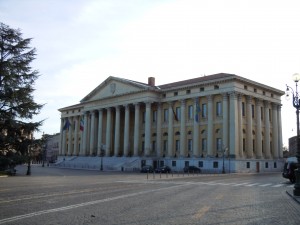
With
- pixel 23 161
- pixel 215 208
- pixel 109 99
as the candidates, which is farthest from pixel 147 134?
pixel 215 208

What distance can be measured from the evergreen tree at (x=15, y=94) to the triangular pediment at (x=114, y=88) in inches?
1371

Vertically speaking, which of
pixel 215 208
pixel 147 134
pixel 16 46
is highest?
pixel 16 46

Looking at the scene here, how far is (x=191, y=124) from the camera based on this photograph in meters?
62.8

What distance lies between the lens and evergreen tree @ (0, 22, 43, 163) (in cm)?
3112

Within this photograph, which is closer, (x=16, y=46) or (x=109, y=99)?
(x=16, y=46)

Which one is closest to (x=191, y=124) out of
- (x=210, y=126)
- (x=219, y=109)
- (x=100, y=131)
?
(x=210, y=126)

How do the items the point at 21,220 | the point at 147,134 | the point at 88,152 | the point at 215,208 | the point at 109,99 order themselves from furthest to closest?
the point at 88,152 < the point at 109,99 < the point at 147,134 < the point at 215,208 < the point at 21,220

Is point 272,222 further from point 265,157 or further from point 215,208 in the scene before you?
point 265,157

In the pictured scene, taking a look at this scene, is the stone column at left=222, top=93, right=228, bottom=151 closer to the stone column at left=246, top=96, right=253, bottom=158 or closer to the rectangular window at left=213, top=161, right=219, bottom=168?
the rectangular window at left=213, top=161, right=219, bottom=168

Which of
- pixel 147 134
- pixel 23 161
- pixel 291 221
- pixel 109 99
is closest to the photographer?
pixel 291 221

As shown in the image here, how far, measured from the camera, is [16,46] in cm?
3359

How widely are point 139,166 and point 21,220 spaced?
54333 mm

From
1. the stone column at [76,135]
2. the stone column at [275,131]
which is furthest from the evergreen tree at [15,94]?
the stone column at [76,135]

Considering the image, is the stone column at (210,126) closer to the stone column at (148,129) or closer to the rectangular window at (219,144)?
the rectangular window at (219,144)
